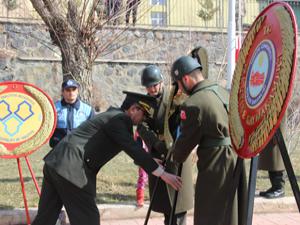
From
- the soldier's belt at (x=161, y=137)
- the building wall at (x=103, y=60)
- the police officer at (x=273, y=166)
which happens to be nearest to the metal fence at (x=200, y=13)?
the building wall at (x=103, y=60)

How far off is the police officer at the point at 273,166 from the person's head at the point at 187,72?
2.76 m

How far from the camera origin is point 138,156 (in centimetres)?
388

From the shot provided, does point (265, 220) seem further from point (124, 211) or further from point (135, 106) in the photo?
point (135, 106)

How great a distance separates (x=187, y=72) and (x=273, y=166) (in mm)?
3090

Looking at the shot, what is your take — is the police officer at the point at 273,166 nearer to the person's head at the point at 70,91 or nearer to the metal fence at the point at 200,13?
the person's head at the point at 70,91

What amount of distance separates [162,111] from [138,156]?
85 cm

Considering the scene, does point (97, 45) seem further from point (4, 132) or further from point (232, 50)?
point (4, 132)

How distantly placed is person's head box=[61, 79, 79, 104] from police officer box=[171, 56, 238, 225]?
2034 millimetres

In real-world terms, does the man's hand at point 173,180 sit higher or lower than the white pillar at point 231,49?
lower

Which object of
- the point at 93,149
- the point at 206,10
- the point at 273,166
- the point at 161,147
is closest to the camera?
the point at 93,149

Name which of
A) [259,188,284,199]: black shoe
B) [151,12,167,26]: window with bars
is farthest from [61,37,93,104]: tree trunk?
[151,12,167,26]: window with bars

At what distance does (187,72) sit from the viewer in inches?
142

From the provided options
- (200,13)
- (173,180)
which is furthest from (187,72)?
(200,13)

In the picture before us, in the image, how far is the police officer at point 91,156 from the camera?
388 centimetres
